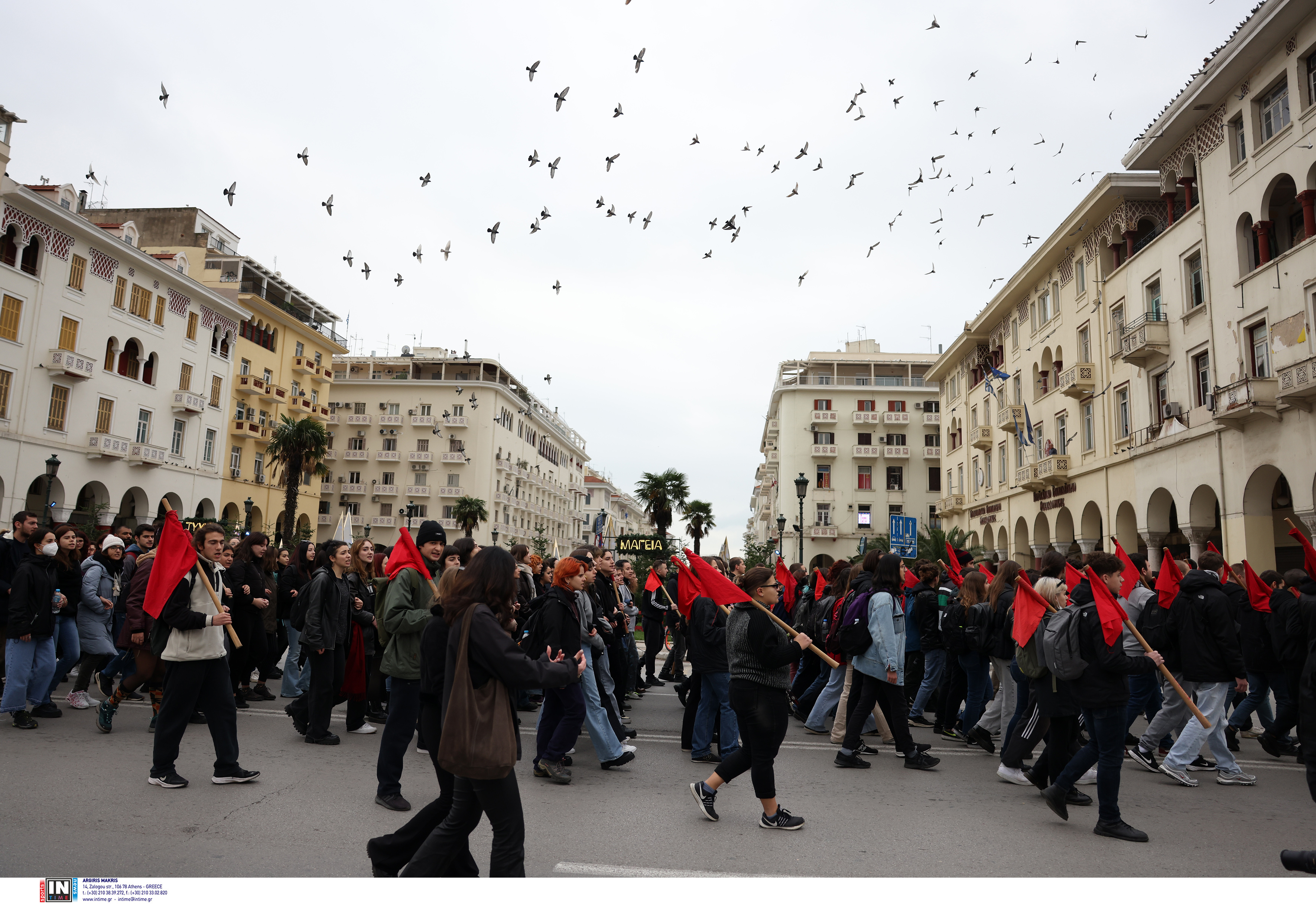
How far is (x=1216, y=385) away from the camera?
75.7ft

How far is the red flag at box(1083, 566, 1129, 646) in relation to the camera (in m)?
6.16

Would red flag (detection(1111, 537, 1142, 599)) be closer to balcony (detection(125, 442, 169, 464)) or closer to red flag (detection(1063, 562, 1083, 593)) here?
red flag (detection(1063, 562, 1083, 593))

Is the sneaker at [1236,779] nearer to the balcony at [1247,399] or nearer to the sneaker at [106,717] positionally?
the sneaker at [106,717]

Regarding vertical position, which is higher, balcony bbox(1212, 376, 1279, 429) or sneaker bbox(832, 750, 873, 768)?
balcony bbox(1212, 376, 1279, 429)

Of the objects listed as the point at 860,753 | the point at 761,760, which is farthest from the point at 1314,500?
the point at 761,760

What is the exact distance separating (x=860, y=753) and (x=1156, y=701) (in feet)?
11.1

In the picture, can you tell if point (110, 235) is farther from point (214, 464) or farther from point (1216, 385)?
point (1216, 385)

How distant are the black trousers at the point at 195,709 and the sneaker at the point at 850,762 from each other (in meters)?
5.25

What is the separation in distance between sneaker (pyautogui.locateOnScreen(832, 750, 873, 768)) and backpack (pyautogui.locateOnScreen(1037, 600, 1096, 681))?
2.25 metres

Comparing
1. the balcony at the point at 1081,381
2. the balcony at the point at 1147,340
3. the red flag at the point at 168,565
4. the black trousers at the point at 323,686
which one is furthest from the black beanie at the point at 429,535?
the balcony at the point at 1081,381

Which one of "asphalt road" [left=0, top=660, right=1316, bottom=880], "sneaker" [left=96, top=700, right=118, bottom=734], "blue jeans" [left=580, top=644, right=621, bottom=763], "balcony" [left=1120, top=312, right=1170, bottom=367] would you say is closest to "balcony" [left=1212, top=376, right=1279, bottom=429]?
"balcony" [left=1120, top=312, right=1170, bottom=367]

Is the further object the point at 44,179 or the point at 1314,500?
the point at 44,179

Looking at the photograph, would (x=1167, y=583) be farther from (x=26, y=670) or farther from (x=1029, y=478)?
(x=1029, y=478)

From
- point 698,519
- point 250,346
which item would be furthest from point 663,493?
point 250,346
